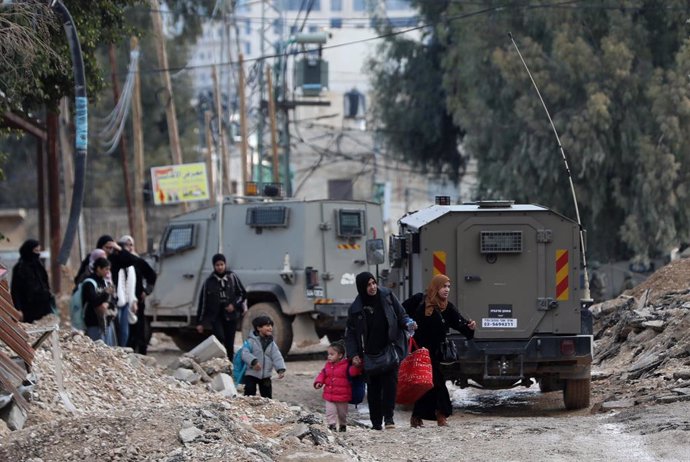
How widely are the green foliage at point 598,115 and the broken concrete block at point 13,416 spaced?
2148cm

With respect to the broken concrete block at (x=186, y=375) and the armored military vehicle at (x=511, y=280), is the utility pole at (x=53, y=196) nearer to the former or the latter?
the broken concrete block at (x=186, y=375)

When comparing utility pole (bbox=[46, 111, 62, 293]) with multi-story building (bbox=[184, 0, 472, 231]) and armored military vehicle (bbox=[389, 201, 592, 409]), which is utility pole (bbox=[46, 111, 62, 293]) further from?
armored military vehicle (bbox=[389, 201, 592, 409])

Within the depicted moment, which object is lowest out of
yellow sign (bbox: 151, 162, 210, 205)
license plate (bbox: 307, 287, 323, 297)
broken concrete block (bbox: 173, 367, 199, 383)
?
broken concrete block (bbox: 173, 367, 199, 383)

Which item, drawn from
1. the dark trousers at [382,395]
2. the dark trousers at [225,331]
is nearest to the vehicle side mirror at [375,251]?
the dark trousers at [225,331]

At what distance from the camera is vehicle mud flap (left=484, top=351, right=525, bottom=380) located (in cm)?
1444

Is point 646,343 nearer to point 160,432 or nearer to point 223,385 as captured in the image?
point 223,385

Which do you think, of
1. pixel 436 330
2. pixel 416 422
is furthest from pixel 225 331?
pixel 436 330

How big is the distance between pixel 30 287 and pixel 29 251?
0.46 metres

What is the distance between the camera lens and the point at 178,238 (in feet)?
75.4

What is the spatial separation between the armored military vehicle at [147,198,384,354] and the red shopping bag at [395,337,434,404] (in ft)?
29.2

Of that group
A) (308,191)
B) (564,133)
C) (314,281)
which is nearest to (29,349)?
(314,281)

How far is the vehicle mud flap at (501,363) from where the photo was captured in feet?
47.4

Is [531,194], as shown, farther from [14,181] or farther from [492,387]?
[14,181]

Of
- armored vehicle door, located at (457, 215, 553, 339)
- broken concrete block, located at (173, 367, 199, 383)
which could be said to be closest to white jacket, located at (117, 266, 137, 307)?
broken concrete block, located at (173, 367, 199, 383)
